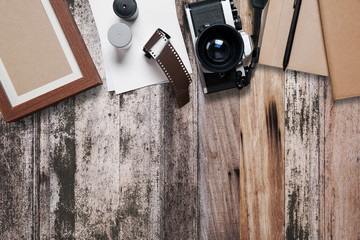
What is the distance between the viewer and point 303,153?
31.9 inches

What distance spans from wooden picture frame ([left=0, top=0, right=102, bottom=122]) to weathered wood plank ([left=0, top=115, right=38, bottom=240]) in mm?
46

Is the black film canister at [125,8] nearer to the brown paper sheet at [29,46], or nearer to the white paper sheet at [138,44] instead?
the white paper sheet at [138,44]

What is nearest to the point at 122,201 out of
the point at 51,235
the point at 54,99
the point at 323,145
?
the point at 51,235

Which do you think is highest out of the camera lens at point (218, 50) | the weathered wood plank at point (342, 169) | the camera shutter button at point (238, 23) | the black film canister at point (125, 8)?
the black film canister at point (125, 8)

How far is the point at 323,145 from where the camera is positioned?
0.81m

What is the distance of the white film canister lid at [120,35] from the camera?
2.40ft

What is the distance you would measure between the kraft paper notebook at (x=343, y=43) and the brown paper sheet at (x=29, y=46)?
2.14 ft

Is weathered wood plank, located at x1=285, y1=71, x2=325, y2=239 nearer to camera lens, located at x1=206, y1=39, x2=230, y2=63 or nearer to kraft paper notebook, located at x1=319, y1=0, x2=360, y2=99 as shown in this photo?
kraft paper notebook, located at x1=319, y1=0, x2=360, y2=99

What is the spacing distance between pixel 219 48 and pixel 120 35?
243 mm

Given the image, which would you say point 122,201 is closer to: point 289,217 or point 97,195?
point 97,195

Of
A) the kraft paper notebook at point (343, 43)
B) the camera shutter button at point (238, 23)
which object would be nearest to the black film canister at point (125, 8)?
the camera shutter button at point (238, 23)

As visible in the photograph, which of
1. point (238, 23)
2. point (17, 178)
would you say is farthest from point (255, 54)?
point (17, 178)

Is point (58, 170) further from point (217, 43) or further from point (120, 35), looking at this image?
point (217, 43)

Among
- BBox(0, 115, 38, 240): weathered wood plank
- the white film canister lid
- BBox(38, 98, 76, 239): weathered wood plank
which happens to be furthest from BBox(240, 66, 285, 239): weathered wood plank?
BBox(0, 115, 38, 240): weathered wood plank
